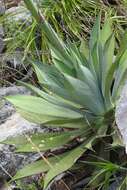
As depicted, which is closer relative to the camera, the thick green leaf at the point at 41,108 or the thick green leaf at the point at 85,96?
the thick green leaf at the point at 85,96

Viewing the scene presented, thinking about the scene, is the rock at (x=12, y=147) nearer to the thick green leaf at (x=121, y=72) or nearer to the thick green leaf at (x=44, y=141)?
the thick green leaf at (x=44, y=141)

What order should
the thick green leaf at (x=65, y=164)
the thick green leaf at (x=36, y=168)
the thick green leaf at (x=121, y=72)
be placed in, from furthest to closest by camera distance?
1. the thick green leaf at (x=121, y=72)
2. the thick green leaf at (x=36, y=168)
3. the thick green leaf at (x=65, y=164)

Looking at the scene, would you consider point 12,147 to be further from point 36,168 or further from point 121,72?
point 121,72

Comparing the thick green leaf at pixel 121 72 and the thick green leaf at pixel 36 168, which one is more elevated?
the thick green leaf at pixel 121 72

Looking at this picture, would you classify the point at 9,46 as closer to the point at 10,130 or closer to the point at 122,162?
the point at 10,130

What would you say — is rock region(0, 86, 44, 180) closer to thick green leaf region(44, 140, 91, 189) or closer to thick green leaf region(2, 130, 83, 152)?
thick green leaf region(2, 130, 83, 152)

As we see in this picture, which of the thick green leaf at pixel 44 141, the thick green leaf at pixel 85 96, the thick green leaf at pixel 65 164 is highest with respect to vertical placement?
the thick green leaf at pixel 85 96

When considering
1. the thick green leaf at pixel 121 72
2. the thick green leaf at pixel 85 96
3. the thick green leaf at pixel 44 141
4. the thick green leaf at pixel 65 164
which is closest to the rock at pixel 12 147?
the thick green leaf at pixel 44 141

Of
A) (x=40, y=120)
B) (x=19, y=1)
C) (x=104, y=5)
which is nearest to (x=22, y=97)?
(x=40, y=120)
